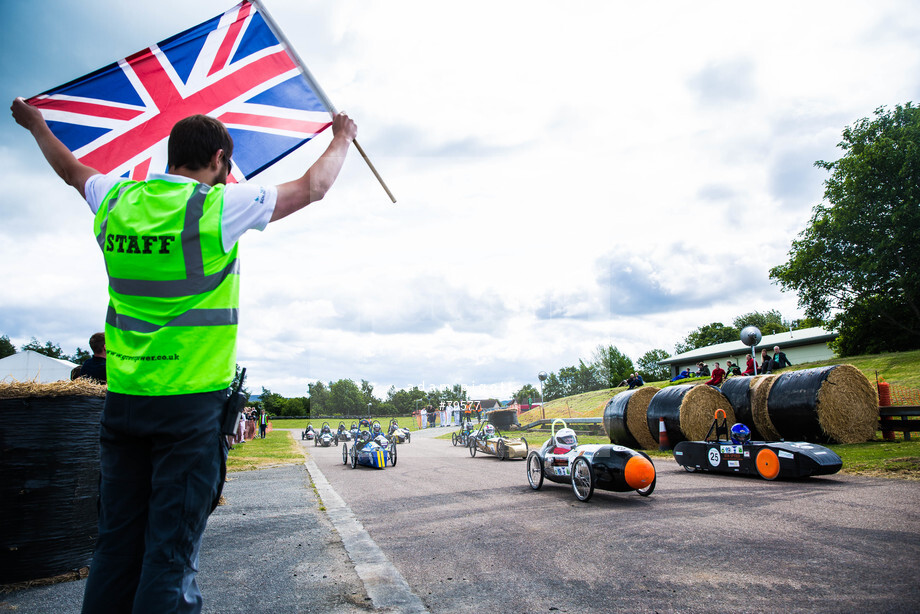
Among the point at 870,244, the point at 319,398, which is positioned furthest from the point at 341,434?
the point at 870,244

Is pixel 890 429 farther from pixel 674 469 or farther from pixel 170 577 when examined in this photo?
pixel 170 577

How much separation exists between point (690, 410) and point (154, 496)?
1319cm

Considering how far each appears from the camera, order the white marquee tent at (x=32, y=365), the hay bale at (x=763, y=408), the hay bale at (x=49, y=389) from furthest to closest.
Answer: the white marquee tent at (x=32, y=365), the hay bale at (x=763, y=408), the hay bale at (x=49, y=389)

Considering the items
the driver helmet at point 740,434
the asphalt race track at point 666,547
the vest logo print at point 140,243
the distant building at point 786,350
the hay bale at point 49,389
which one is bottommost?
the asphalt race track at point 666,547

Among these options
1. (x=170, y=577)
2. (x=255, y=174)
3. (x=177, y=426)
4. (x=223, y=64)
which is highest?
(x=223, y=64)

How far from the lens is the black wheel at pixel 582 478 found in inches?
289

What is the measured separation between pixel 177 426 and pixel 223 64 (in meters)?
3.40

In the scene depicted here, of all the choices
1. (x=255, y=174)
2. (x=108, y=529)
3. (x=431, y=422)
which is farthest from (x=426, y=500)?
(x=431, y=422)

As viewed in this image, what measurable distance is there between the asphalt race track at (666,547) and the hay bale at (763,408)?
4885 millimetres

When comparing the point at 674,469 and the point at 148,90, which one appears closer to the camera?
the point at 148,90

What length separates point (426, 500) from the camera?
8070 mm

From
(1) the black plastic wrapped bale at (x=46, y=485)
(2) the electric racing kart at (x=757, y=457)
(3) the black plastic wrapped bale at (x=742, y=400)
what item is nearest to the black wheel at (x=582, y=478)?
(2) the electric racing kart at (x=757, y=457)

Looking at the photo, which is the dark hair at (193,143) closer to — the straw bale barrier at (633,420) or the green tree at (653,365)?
the straw bale barrier at (633,420)

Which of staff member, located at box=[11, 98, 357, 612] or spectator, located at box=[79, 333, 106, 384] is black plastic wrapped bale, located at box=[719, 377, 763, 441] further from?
staff member, located at box=[11, 98, 357, 612]
